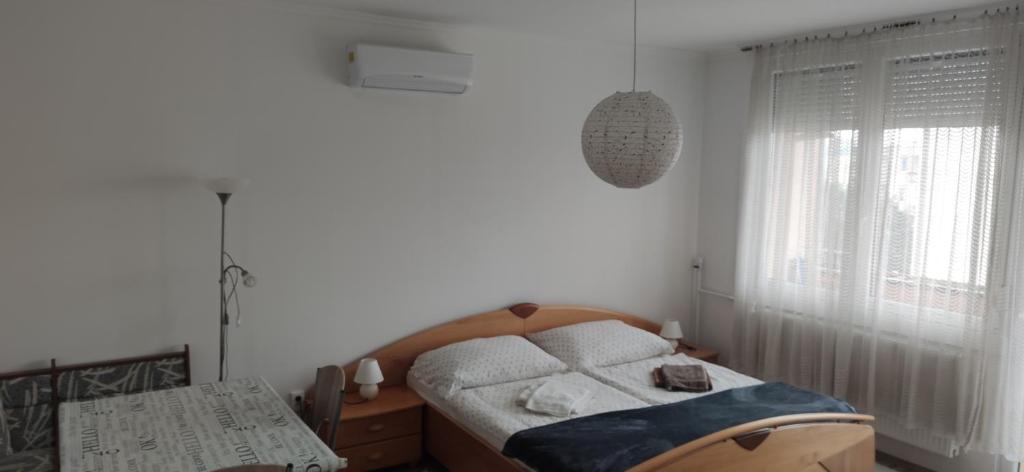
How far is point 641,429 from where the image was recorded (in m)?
3.01

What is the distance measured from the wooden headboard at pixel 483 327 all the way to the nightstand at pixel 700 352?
249 millimetres

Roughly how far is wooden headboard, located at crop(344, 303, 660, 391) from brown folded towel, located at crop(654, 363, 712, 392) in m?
0.78

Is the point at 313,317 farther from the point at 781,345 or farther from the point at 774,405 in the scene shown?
the point at 781,345

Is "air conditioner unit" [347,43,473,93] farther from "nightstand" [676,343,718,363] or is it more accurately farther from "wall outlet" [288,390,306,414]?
"nightstand" [676,343,718,363]

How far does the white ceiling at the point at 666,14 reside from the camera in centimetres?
335

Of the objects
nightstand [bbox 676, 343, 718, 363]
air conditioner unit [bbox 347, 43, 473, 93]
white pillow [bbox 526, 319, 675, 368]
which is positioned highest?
air conditioner unit [bbox 347, 43, 473, 93]

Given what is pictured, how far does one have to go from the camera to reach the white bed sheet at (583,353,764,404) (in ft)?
11.7

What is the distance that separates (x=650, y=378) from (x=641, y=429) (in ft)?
2.74

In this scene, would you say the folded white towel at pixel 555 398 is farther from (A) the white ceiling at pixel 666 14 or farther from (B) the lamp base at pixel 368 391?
(A) the white ceiling at pixel 666 14

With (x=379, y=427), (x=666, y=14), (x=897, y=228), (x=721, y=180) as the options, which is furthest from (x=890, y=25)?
(x=379, y=427)

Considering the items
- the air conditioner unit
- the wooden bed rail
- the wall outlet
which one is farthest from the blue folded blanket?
the air conditioner unit

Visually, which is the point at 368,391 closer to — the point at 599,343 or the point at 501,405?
the point at 501,405

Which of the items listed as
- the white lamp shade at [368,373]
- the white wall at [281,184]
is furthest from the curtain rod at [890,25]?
the white lamp shade at [368,373]

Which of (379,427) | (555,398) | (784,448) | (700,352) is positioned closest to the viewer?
(784,448)
